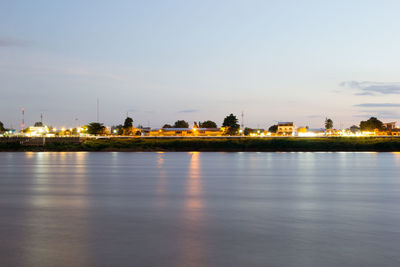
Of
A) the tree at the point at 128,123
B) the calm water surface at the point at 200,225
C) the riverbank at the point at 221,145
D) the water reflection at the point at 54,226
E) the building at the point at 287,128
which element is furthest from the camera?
the building at the point at 287,128

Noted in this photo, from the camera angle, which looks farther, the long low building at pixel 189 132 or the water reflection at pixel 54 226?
the long low building at pixel 189 132

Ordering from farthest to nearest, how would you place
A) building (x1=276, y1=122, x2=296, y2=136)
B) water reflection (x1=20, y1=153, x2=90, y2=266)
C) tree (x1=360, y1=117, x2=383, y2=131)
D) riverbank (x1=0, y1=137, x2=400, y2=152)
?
tree (x1=360, y1=117, x2=383, y2=131) < building (x1=276, y1=122, x2=296, y2=136) < riverbank (x1=0, y1=137, x2=400, y2=152) < water reflection (x1=20, y1=153, x2=90, y2=266)

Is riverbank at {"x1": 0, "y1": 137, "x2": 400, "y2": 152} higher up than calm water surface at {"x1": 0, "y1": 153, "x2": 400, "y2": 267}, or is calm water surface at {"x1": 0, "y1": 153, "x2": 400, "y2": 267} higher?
riverbank at {"x1": 0, "y1": 137, "x2": 400, "y2": 152}

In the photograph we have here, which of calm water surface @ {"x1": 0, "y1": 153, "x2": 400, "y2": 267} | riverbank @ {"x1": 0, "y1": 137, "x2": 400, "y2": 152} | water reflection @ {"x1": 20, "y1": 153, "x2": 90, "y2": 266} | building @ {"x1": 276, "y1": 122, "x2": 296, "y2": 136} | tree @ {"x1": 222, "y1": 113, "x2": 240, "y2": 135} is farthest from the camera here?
building @ {"x1": 276, "y1": 122, "x2": 296, "y2": 136}

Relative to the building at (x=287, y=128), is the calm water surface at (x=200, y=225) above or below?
below

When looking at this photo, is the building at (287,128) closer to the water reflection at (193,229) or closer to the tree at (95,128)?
the tree at (95,128)

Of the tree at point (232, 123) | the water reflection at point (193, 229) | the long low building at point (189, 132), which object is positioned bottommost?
the water reflection at point (193, 229)

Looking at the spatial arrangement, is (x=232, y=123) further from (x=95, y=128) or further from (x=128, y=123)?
(x=95, y=128)

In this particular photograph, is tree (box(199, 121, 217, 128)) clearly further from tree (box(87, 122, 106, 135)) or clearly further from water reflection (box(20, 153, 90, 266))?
water reflection (box(20, 153, 90, 266))

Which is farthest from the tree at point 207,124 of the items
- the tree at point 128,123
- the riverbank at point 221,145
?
the riverbank at point 221,145

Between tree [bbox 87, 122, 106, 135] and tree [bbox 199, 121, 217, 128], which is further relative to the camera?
tree [bbox 199, 121, 217, 128]

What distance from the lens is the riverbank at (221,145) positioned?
9206 cm

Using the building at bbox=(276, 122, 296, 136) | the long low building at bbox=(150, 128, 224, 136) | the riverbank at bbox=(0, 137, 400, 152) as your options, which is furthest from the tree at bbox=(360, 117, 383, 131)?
the riverbank at bbox=(0, 137, 400, 152)

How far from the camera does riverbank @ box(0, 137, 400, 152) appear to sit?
92062 mm
